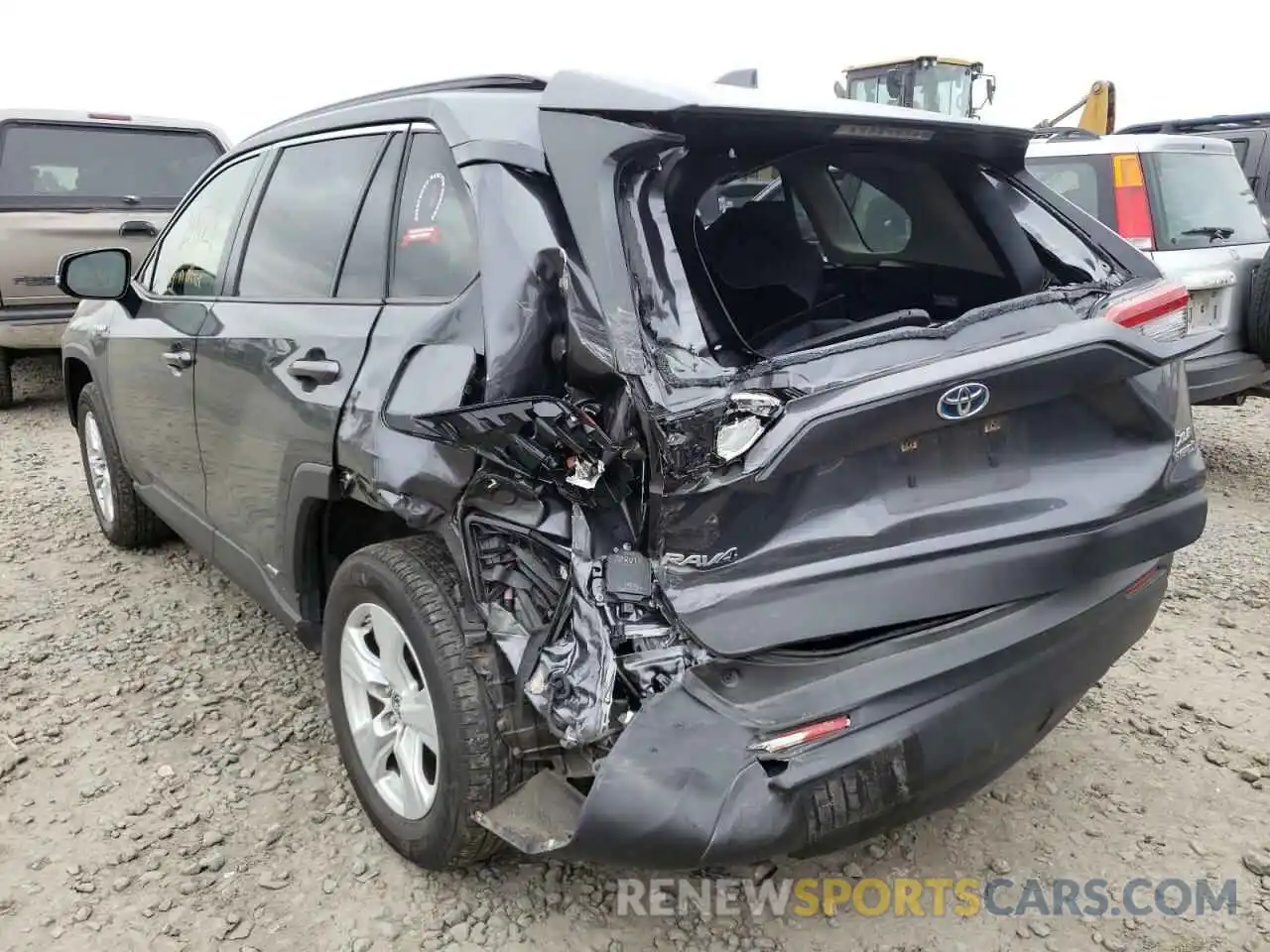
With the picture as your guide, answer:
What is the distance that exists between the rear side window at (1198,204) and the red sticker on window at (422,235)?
4602mm

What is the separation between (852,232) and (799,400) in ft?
4.90

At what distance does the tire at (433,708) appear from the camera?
204 centimetres

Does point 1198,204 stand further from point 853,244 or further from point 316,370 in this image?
point 316,370

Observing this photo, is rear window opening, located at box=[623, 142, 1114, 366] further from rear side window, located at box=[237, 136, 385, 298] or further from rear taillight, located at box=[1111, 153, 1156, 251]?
rear taillight, located at box=[1111, 153, 1156, 251]

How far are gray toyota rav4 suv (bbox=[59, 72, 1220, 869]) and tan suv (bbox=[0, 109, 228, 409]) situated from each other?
18.5 feet

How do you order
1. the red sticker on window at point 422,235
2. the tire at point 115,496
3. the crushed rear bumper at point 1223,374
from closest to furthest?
the red sticker on window at point 422,235, the tire at point 115,496, the crushed rear bumper at point 1223,374

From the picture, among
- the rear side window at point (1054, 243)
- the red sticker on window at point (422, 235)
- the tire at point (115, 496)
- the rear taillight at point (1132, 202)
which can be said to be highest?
the red sticker on window at point (422, 235)

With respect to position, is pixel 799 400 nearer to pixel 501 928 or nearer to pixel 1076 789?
pixel 501 928

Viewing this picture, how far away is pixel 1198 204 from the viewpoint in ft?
18.3

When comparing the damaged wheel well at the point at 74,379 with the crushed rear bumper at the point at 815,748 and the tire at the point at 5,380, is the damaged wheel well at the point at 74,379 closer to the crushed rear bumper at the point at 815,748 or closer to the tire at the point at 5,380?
the tire at the point at 5,380

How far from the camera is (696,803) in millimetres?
1704

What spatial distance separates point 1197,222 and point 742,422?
498 cm

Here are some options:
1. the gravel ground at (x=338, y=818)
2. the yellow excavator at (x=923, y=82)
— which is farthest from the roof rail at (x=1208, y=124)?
the gravel ground at (x=338, y=818)

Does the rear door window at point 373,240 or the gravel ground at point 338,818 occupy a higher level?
the rear door window at point 373,240
